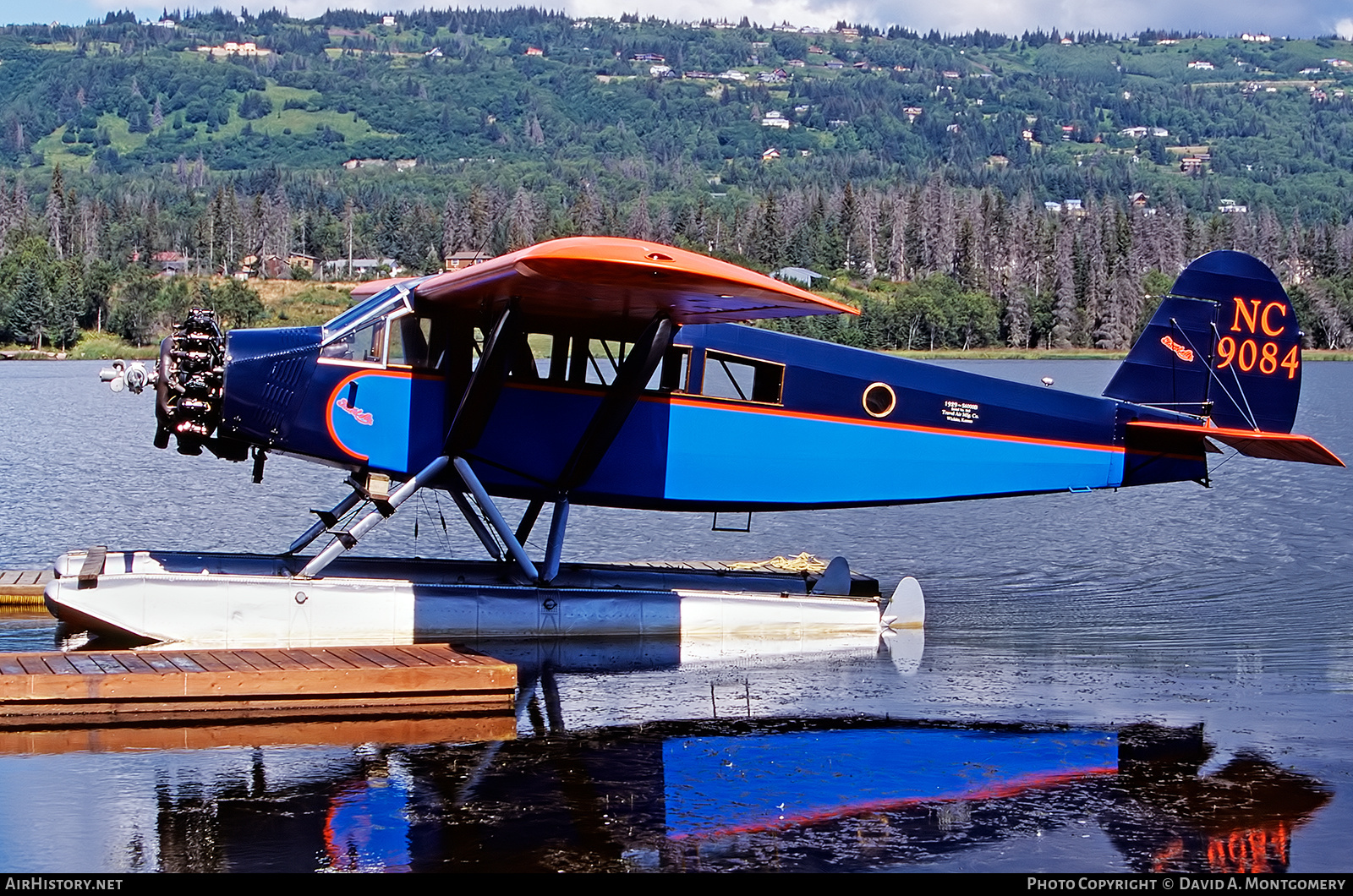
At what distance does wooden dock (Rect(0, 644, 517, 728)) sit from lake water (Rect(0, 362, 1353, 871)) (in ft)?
1.00

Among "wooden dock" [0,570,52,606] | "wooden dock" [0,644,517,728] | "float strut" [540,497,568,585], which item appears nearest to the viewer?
"wooden dock" [0,644,517,728]

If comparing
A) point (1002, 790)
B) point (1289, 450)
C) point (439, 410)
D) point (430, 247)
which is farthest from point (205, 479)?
point (430, 247)

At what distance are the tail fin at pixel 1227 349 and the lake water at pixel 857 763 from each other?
77.5 inches

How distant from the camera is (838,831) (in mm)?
7645

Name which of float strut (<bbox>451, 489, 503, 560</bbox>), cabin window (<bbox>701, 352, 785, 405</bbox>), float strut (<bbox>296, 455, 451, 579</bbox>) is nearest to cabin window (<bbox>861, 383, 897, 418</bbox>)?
cabin window (<bbox>701, 352, 785, 405</bbox>)

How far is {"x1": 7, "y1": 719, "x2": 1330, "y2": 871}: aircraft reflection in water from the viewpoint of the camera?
23.8 ft

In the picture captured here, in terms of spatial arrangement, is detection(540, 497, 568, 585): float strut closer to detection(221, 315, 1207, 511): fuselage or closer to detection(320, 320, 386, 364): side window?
detection(221, 315, 1207, 511): fuselage

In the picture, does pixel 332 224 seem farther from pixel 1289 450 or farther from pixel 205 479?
pixel 1289 450

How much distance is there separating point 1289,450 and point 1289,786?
5.15 meters

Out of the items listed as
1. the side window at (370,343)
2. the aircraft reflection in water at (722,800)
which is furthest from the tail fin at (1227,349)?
the side window at (370,343)

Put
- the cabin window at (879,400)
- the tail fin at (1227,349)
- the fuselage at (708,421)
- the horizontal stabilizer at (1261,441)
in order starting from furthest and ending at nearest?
1. the tail fin at (1227,349)
2. the cabin window at (879,400)
3. the horizontal stabilizer at (1261,441)
4. the fuselage at (708,421)

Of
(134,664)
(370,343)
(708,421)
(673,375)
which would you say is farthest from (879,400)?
(134,664)

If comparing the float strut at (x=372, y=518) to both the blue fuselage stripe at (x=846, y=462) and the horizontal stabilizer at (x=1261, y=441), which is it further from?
the horizontal stabilizer at (x=1261, y=441)

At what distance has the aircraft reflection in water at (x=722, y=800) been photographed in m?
7.25
